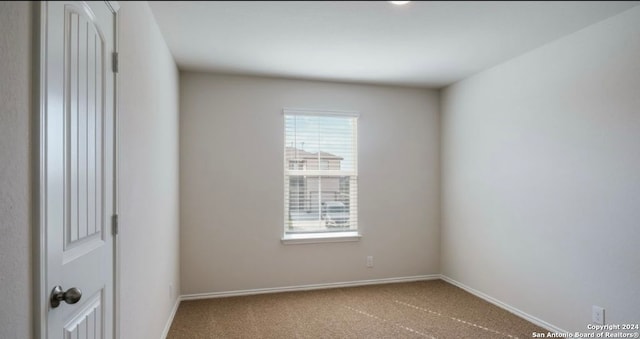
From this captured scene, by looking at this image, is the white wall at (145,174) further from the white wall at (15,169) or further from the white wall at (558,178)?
the white wall at (558,178)

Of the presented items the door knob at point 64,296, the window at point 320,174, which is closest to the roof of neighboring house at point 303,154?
the window at point 320,174

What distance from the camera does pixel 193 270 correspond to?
3.21 metres

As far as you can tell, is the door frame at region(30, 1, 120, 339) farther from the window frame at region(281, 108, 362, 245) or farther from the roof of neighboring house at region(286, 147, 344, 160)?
the roof of neighboring house at region(286, 147, 344, 160)

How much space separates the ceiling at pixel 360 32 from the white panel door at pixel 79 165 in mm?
920

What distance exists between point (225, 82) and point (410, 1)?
2.03 meters

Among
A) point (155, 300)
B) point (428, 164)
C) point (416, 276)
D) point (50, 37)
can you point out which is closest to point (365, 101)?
point (428, 164)

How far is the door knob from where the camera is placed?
0.94 m

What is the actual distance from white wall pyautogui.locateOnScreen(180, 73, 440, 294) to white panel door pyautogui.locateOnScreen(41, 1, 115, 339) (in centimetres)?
195

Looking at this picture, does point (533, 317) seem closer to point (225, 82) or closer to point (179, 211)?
point (179, 211)

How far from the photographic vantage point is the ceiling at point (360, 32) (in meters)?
1.97

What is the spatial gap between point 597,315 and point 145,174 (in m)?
3.02

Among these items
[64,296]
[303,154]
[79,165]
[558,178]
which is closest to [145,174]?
[79,165]

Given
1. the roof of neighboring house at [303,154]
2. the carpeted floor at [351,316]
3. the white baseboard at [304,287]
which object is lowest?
the carpeted floor at [351,316]

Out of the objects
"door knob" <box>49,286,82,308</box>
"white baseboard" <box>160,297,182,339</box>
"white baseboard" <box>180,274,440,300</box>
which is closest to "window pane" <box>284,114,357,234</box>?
"white baseboard" <box>180,274,440,300</box>
